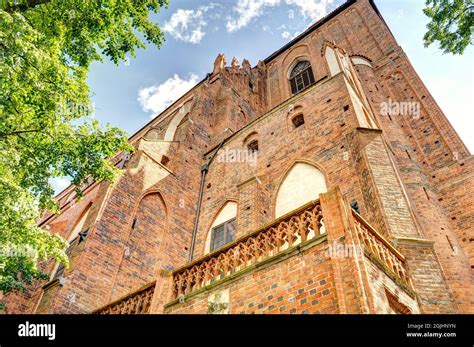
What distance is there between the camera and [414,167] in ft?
41.9

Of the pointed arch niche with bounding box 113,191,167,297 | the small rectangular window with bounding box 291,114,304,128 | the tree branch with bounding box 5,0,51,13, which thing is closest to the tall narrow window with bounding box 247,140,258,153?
the small rectangular window with bounding box 291,114,304,128

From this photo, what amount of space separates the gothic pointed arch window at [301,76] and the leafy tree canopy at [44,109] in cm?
1761

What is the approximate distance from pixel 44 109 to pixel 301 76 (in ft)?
72.0

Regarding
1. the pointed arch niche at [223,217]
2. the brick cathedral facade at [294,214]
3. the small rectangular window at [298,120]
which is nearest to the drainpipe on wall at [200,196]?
the brick cathedral facade at [294,214]

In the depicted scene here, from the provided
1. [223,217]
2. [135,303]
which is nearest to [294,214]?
[135,303]

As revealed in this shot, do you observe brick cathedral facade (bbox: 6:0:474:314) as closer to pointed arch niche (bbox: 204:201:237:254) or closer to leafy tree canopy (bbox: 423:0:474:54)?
pointed arch niche (bbox: 204:201:237:254)

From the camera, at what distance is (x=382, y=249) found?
6.80 m

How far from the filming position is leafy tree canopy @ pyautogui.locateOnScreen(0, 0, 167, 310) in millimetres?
6297

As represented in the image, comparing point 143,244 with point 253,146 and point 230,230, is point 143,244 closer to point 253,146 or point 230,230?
point 230,230

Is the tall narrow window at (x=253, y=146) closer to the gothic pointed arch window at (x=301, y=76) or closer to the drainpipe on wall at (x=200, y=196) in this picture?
the drainpipe on wall at (x=200, y=196)

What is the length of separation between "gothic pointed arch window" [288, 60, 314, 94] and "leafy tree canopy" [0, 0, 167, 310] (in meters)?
17.6
